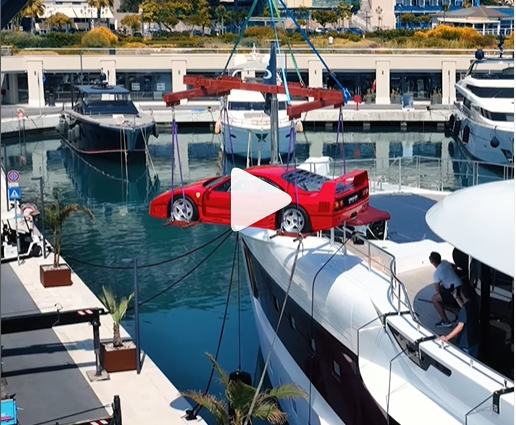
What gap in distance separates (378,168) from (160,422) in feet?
91.7

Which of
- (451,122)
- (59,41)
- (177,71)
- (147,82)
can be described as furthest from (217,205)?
(59,41)

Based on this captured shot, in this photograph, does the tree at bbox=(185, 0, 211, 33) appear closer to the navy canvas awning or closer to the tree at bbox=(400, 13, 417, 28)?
the tree at bbox=(400, 13, 417, 28)

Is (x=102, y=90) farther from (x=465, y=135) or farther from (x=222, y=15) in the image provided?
(x=222, y=15)

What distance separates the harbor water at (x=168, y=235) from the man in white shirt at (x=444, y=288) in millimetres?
5840

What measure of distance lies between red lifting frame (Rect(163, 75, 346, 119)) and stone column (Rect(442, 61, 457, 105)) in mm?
49537

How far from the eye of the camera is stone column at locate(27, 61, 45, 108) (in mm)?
62062

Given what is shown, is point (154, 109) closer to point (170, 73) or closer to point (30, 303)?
point (170, 73)

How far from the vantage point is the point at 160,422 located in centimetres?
1382

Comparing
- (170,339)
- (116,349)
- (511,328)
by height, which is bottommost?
(170,339)

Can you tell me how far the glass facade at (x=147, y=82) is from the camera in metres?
65.9

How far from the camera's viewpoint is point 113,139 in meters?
45.7

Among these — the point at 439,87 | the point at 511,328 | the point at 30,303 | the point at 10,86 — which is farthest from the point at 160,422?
the point at 439,87

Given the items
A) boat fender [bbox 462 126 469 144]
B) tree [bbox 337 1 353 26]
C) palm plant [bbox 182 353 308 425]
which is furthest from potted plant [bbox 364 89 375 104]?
palm plant [bbox 182 353 308 425]

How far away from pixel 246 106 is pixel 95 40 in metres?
29.9
